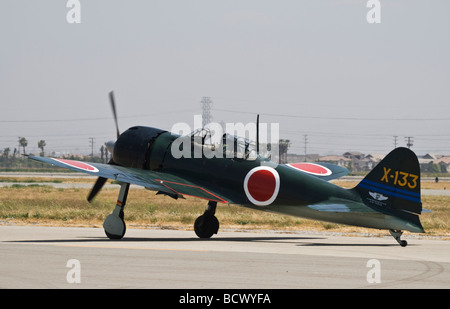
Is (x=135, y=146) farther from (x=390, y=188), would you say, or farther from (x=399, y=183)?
(x=399, y=183)

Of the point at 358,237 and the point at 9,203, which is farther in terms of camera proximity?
the point at 9,203

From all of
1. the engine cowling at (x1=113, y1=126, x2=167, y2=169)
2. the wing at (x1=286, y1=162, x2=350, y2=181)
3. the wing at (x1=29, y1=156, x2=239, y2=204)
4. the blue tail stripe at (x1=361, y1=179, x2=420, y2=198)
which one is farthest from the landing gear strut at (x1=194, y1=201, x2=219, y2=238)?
the blue tail stripe at (x1=361, y1=179, x2=420, y2=198)

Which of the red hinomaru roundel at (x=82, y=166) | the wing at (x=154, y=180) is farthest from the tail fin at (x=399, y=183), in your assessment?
the red hinomaru roundel at (x=82, y=166)

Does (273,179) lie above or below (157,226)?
above

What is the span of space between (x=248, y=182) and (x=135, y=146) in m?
3.57

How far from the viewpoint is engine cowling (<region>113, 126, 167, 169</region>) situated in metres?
20.3

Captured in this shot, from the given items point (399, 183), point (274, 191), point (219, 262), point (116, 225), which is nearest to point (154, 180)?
point (116, 225)

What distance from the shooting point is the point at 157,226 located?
25.1 metres

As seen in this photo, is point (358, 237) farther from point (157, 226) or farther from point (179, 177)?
point (157, 226)

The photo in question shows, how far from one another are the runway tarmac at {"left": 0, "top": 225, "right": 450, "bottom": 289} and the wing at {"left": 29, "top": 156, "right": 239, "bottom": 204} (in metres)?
1.22

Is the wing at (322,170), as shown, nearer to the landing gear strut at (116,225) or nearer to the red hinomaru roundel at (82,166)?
the landing gear strut at (116,225)
